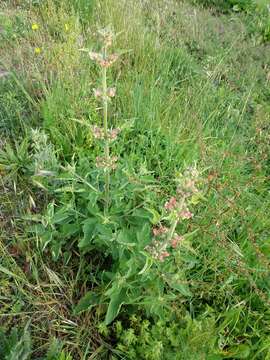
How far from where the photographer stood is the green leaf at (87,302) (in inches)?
72.9

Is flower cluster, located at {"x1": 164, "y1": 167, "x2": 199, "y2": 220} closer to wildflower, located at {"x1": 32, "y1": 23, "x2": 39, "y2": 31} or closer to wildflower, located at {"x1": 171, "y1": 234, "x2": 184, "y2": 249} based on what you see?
wildflower, located at {"x1": 171, "y1": 234, "x2": 184, "y2": 249}

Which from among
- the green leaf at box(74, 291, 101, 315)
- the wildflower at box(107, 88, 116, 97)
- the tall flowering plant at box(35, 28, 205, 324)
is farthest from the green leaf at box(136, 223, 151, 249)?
the wildflower at box(107, 88, 116, 97)

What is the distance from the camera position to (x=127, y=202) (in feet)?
6.78

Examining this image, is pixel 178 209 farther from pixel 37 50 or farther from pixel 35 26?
pixel 35 26

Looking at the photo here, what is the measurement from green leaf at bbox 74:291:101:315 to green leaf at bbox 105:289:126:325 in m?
0.15

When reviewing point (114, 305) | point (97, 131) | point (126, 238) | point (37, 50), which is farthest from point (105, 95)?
point (37, 50)

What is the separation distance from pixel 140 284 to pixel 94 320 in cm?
31

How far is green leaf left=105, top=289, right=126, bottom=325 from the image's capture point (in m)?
1.71

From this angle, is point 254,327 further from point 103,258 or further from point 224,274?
point 103,258

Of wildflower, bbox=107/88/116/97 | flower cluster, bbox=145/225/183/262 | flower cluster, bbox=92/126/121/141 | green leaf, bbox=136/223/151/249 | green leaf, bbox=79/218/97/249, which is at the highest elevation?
wildflower, bbox=107/88/116/97

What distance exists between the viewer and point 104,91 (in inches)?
62.9

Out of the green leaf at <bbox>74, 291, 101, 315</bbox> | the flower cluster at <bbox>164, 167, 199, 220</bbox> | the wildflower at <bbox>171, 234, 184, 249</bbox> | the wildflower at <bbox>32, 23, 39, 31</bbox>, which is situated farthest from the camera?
the wildflower at <bbox>32, 23, 39, 31</bbox>

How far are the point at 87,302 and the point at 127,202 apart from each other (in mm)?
526

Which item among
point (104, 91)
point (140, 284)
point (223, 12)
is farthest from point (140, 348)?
point (223, 12)
